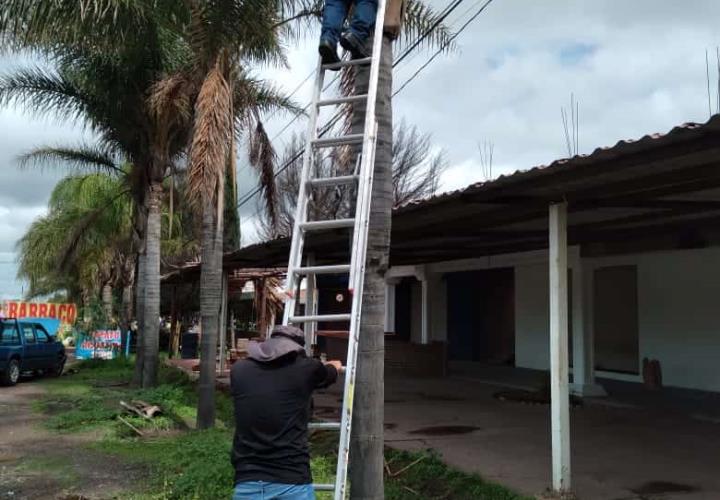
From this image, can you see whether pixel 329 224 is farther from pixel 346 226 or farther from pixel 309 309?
pixel 309 309

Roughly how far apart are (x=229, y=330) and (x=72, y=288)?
16.2 meters

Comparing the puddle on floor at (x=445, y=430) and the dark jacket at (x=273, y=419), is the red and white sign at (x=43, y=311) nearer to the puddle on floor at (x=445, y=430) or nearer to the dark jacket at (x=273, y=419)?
the puddle on floor at (x=445, y=430)

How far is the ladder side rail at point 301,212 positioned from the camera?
4.54 metres

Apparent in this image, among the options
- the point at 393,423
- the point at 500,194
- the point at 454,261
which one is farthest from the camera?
the point at 454,261

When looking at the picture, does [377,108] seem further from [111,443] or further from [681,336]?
[681,336]

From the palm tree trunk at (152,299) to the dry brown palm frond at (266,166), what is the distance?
152 inches

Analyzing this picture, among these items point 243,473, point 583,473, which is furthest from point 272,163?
point 243,473

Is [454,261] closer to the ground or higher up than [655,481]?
higher up

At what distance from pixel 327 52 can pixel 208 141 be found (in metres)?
4.61

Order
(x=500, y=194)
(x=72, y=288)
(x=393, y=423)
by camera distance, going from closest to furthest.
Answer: (x=500, y=194) < (x=393, y=423) < (x=72, y=288)

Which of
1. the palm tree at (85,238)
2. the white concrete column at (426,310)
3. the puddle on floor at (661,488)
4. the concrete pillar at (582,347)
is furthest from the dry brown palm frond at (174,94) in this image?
the white concrete column at (426,310)

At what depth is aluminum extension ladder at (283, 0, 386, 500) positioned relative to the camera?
160 inches

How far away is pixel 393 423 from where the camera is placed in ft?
35.4

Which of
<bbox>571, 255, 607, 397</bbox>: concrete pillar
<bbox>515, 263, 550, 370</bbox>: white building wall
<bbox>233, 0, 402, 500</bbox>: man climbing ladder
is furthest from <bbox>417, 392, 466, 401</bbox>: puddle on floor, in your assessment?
<bbox>233, 0, 402, 500</bbox>: man climbing ladder
